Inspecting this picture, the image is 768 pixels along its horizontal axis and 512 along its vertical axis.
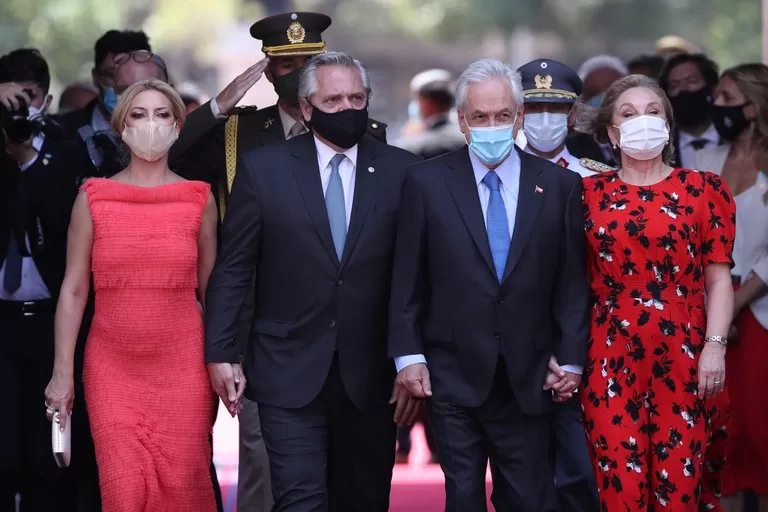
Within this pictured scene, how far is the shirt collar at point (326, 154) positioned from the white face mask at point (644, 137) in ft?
3.33

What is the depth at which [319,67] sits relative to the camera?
6.07 metres

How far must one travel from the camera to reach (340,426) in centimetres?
605

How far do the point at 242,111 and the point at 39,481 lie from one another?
71.1 inches

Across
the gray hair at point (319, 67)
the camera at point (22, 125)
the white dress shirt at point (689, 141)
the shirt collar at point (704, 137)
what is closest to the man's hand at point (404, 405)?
the gray hair at point (319, 67)

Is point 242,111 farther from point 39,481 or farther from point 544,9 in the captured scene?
point 544,9

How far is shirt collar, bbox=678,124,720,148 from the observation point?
8609 mm

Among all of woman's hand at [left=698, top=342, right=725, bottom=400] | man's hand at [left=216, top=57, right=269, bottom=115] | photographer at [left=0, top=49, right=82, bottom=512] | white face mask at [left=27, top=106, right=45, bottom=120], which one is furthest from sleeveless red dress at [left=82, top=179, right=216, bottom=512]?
woman's hand at [left=698, top=342, right=725, bottom=400]

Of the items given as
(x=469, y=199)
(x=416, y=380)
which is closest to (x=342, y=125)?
(x=469, y=199)

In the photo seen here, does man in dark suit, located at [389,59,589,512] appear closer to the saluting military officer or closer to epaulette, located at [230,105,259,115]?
the saluting military officer

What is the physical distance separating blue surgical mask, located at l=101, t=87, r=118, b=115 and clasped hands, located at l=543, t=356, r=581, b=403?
Result: 2.65 metres

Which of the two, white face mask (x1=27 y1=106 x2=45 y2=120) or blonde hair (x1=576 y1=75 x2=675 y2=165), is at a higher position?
white face mask (x1=27 y1=106 x2=45 y2=120)

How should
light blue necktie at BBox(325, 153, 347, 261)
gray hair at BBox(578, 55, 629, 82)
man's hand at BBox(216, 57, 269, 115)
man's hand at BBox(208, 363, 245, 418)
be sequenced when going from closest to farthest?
man's hand at BBox(208, 363, 245, 418) → light blue necktie at BBox(325, 153, 347, 261) → man's hand at BBox(216, 57, 269, 115) → gray hair at BBox(578, 55, 629, 82)

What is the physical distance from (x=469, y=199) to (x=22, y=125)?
210cm

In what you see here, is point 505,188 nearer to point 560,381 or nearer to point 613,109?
point 613,109
